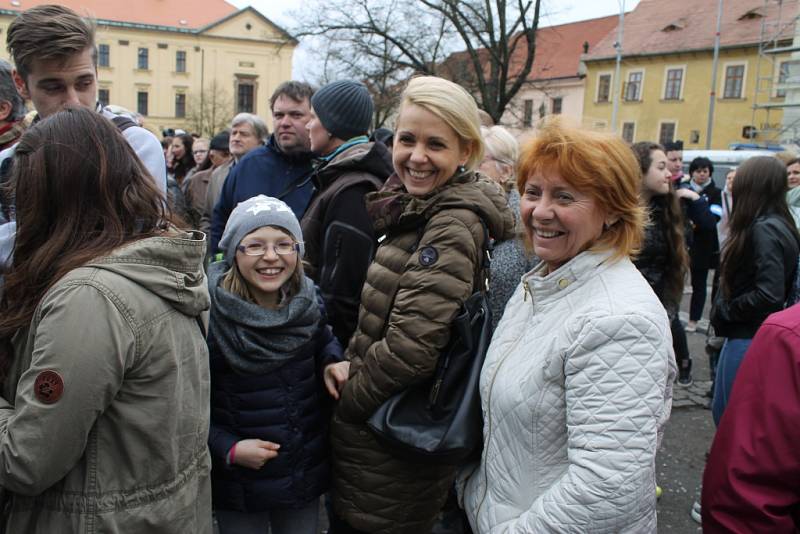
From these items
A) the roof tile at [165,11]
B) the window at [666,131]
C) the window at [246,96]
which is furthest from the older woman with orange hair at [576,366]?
the roof tile at [165,11]

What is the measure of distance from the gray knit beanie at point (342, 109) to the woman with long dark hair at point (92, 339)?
64.0 inches

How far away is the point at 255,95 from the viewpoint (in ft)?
199

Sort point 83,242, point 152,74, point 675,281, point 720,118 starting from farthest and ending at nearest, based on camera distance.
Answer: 1. point 152,74
2. point 720,118
3. point 675,281
4. point 83,242

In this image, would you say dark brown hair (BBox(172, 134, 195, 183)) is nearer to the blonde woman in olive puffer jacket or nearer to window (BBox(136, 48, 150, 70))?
the blonde woman in olive puffer jacket

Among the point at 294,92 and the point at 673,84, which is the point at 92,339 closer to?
the point at 294,92

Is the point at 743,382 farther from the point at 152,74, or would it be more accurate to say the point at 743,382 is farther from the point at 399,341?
the point at 152,74

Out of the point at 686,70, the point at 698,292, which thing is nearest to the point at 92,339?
the point at 698,292

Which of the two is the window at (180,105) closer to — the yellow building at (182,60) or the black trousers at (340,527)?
the yellow building at (182,60)

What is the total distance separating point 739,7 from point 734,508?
49547mm

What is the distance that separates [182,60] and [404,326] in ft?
210

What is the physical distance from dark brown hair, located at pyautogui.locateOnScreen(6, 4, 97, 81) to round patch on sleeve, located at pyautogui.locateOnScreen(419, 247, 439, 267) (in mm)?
1439

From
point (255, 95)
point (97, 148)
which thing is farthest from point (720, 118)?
point (97, 148)

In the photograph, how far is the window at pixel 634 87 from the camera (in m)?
44.7

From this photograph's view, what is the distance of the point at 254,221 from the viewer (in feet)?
7.85
